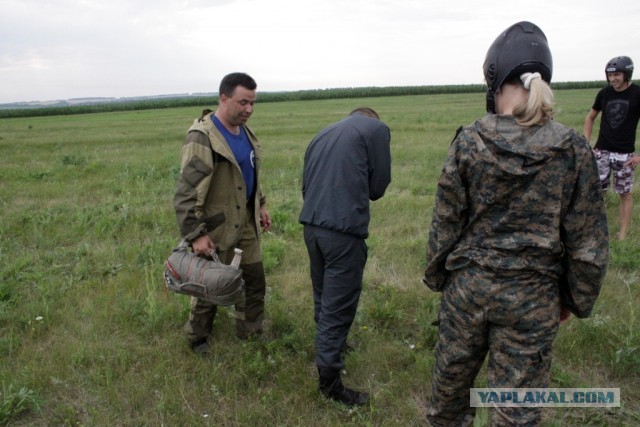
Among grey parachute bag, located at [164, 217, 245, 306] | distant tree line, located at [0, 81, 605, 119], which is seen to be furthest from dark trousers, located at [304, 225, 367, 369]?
distant tree line, located at [0, 81, 605, 119]

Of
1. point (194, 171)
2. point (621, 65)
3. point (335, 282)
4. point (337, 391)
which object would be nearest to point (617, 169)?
point (621, 65)

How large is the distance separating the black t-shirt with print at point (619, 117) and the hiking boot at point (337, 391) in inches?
178

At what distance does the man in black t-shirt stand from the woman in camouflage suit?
3905mm

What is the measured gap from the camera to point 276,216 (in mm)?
6676

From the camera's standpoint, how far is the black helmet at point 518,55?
1986mm

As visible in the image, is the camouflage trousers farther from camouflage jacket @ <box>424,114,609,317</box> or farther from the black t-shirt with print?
the black t-shirt with print

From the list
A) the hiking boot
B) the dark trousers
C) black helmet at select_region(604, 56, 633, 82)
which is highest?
black helmet at select_region(604, 56, 633, 82)

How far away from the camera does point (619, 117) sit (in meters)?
5.46

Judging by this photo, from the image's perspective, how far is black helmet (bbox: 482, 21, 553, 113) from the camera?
1.99 m

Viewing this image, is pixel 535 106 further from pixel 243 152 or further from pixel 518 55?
pixel 243 152

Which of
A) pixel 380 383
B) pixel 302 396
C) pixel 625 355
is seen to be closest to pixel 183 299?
pixel 302 396

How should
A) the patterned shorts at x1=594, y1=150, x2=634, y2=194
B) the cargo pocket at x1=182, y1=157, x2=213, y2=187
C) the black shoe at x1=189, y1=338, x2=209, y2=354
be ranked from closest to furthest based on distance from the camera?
the cargo pocket at x1=182, y1=157, x2=213, y2=187, the black shoe at x1=189, y1=338, x2=209, y2=354, the patterned shorts at x1=594, y1=150, x2=634, y2=194

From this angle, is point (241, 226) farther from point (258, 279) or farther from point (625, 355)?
point (625, 355)

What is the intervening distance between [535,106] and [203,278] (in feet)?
7.20
